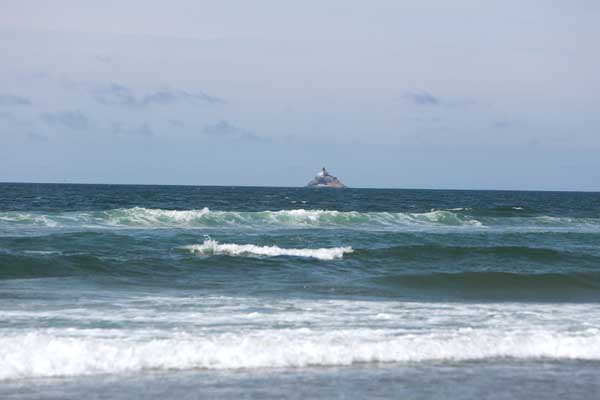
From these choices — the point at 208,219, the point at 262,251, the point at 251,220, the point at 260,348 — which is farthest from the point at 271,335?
the point at 251,220

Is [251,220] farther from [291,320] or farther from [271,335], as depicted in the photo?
[271,335]

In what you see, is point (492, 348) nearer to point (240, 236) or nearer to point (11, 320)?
point (11, 320)

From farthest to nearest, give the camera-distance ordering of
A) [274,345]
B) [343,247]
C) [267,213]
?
[267,213] < [343,247] < [274,345]

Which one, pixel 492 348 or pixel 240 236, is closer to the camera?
pixel 492 348

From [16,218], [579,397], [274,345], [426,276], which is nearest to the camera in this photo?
[579,397]

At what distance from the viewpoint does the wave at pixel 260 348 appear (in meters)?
8.27

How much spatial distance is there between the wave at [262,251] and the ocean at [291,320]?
0.08m

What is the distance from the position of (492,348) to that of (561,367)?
2.98 feet

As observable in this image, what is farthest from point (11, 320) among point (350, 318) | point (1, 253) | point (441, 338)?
point (1, 253)

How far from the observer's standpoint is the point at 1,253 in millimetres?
18438

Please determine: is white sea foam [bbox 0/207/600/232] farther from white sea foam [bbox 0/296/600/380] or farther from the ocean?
white sea foam [bbox 0/296/600/380]

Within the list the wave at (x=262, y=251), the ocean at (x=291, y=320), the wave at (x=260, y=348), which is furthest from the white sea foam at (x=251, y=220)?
the wave at (x=260, y=348)

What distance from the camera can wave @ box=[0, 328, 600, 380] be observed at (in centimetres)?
827

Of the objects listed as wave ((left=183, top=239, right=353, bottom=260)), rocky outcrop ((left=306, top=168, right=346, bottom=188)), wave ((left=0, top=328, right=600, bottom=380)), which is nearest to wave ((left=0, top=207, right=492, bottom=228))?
wave ((left=183, top=239, right=353, bottom=260))
